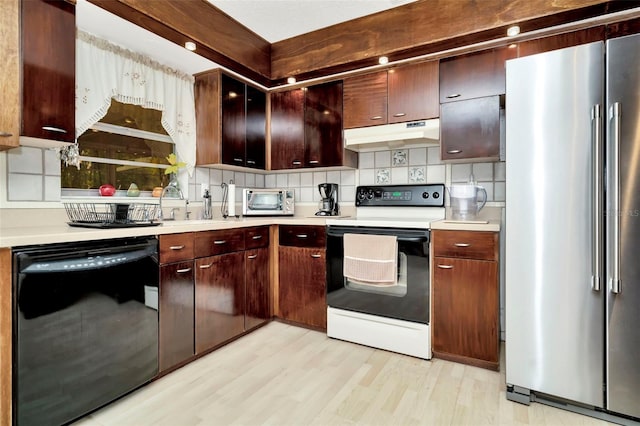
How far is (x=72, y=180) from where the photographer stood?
223 cm

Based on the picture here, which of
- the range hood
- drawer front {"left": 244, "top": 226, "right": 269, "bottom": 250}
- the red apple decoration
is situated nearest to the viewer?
the red apple decoration

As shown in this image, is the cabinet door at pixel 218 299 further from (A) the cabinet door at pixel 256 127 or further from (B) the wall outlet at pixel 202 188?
(A) the cabinet door at pixel 256 127

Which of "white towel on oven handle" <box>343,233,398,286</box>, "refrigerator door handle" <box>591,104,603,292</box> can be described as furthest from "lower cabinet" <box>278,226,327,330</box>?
"refrigerator door handle" <box>591,104,603,292</box>

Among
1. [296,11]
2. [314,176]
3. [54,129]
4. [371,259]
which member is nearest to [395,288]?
[371,259]

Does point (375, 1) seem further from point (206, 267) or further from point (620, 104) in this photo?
point (206, 267)

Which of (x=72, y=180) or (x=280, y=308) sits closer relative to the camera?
(x=72, y=180)

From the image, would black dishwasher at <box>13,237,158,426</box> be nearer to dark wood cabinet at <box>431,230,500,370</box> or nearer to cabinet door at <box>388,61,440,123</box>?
dark wood cabinet at <box>431,230,500,370</box>

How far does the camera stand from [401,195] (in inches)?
114

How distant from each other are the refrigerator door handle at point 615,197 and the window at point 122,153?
2981mm

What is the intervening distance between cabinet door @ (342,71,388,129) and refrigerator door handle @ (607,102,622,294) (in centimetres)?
148

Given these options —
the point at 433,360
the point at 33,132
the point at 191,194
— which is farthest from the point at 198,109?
the point at 433,360

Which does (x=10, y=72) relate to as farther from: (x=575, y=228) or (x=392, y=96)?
(x=575, y=228)

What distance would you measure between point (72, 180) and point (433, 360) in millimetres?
2707

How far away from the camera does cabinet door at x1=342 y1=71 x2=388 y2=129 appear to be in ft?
9.00
